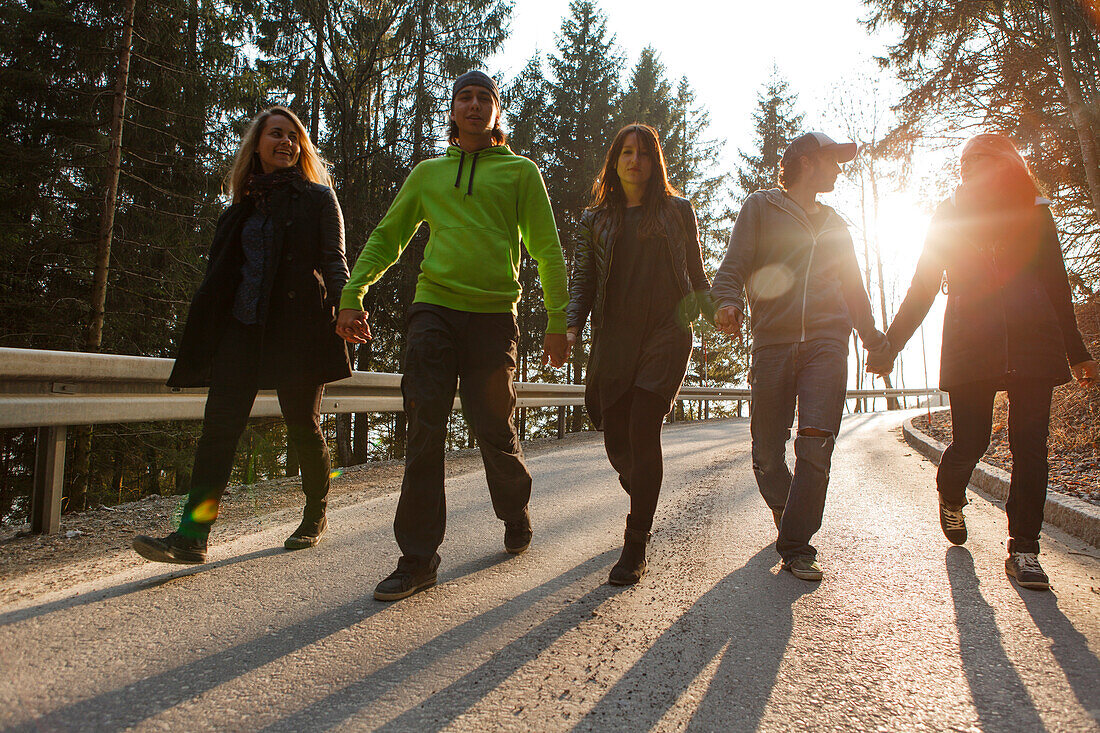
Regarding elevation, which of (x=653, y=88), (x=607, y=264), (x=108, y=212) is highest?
(x=653, y=88)

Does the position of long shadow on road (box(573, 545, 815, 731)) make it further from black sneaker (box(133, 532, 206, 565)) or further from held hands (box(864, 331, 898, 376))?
black sneaker (box(133, 532, 206, 565))

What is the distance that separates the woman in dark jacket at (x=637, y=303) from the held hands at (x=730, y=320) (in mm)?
131

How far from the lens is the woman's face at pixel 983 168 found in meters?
3.49

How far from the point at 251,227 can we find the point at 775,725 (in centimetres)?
308

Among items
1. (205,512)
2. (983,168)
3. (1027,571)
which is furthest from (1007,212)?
(205,512)

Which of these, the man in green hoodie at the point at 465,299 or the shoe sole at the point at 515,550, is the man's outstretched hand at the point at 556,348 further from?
the shoe sole at the point at 515,550

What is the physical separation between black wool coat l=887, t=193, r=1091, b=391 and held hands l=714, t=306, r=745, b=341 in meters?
1.08

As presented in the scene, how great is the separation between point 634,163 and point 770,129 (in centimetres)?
3379

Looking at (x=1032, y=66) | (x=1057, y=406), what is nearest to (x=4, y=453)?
(x=1057, y=406)

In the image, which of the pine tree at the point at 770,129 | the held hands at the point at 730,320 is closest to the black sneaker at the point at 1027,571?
the held hands at the point at 730,320

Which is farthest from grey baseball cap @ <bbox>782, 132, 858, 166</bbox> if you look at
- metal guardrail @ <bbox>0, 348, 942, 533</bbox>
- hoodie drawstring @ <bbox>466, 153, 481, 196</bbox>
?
metal guardrail @ <bbox>0, 348, 942, 533</bbox>

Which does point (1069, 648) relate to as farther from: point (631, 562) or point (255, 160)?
point (255, 160)

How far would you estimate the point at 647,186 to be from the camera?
333cm

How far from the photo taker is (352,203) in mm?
15734
